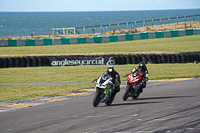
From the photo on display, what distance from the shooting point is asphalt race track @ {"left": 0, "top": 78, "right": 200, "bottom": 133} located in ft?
25.1

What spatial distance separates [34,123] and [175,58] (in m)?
18.5

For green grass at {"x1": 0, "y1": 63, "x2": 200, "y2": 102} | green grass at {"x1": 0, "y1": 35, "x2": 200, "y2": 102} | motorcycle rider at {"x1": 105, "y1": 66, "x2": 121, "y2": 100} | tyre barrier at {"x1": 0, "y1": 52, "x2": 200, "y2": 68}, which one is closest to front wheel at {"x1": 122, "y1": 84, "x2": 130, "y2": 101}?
motorcycle rider at {"x1": 105, "y1": 66, "x2": 121, "y2": 100}

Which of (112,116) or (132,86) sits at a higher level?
(132,86)

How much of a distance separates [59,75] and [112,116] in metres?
12.9

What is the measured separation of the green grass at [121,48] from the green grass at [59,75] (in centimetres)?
589

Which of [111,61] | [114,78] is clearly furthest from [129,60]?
[114,78]

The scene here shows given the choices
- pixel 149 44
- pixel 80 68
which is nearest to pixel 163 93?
pixel 80 68

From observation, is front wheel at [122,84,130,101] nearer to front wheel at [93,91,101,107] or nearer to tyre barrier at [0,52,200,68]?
front wheel at [93,91,101,107]

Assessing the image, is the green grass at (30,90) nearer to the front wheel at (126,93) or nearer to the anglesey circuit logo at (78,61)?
the front wheel at (126,93)

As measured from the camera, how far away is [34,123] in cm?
858

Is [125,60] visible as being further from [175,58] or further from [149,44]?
[149,44]

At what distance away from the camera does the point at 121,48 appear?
32.8 metres

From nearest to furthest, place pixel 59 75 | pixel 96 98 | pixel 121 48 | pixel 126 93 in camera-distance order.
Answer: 1. pixel 96 98
2. pixel 126 93
3. pixel 59 75
4. pixel 121 48

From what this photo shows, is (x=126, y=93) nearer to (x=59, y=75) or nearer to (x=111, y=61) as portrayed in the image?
(x=59, y=75)
